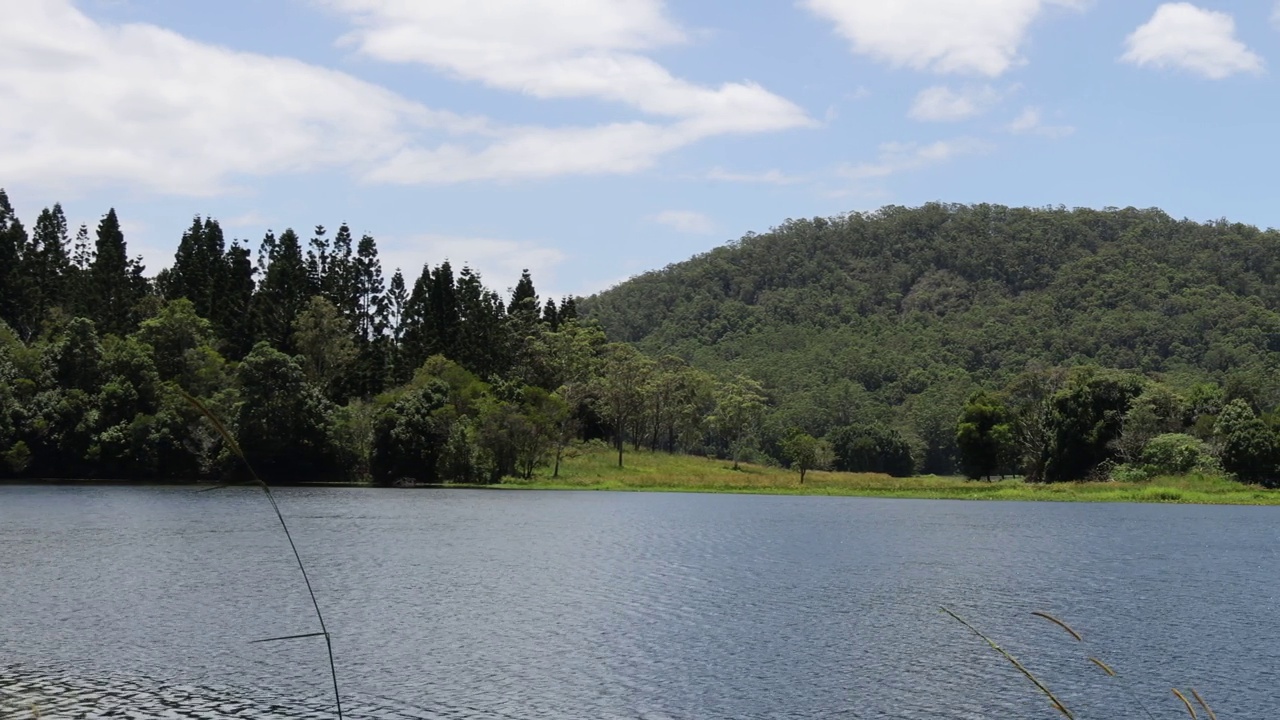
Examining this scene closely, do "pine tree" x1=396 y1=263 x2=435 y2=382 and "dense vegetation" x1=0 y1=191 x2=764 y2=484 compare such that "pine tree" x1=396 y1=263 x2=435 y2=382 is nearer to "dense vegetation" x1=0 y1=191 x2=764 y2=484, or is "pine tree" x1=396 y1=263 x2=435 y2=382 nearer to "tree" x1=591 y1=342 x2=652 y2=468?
"dense vegetation" x1=0 y1=191 x2=764 y2=484

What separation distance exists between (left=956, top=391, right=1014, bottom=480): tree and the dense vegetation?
35851 mm

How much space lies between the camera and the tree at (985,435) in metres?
130

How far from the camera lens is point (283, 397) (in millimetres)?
107812

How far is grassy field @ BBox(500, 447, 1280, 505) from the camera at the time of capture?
98.2m

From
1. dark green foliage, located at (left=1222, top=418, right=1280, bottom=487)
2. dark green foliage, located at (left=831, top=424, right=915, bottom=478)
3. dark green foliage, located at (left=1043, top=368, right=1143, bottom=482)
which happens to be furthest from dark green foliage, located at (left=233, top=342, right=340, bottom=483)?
dark green foliage, located at (left=831, top=424, right=915, bottom=478)

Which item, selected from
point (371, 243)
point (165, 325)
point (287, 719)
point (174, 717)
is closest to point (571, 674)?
point (287, 719)

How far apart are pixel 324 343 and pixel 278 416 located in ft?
84.4

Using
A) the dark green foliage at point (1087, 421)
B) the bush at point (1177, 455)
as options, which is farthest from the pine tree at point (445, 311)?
the bush at point (1177, 455)

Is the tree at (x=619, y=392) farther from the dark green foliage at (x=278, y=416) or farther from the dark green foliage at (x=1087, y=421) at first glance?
the dark green foliage at (x=1087, y=421)

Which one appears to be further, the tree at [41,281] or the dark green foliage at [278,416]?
the tree at [41,281]

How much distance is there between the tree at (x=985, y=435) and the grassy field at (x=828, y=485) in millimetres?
7570

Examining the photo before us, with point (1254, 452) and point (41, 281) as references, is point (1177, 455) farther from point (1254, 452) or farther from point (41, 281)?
point (41, 281)

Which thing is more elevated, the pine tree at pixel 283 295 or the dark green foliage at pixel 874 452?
the pine tree at pixel 283 295

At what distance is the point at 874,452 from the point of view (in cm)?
17475
